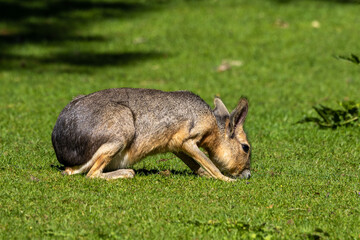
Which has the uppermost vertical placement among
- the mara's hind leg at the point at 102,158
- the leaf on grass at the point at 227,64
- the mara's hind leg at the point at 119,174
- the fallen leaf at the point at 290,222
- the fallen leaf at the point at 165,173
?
the fallen leaf at the point at 290,222

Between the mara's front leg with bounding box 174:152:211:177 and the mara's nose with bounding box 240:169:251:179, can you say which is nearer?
the mara's nose with bounding box 240:169:251:179

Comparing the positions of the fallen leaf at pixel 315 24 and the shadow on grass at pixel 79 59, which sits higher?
the fallen leaf at pixel 315 24

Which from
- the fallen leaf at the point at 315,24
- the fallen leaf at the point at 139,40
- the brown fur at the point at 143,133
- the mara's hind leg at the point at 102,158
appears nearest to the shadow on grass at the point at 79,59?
the fallen leaf at the point at 139,40

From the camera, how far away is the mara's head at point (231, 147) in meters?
7.40

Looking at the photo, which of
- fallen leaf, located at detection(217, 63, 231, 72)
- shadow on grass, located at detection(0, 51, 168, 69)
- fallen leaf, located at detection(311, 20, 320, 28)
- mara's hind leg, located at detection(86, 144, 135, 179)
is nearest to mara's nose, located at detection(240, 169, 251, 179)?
mara's hind leg, located at detection(86, 144, 135, 179)

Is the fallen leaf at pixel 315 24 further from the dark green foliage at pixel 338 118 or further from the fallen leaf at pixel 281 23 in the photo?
the dark green foliage at pixel 338 118

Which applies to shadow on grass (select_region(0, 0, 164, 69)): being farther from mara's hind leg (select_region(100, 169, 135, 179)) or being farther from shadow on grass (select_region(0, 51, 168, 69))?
mara's hind leg (select_region(100, 169, 135, 179))

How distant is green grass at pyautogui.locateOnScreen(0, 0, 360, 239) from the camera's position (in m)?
5.57

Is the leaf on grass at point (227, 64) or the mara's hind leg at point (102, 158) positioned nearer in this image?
the mara's hind leg at point (102, 158)

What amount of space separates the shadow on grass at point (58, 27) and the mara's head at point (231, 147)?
383 inches

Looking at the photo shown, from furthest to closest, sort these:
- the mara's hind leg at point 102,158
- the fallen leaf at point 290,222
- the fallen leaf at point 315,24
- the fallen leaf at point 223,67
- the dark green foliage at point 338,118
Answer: the fallen leaf at point 315,24 → the fallen leaf at point 223,67 → the dark green foliage at point 338,118 → the mara's hind leg at point 102,158 → the fallen leaf at point 290,222

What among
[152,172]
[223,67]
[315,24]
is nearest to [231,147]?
[152,172]

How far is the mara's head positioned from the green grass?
25cm

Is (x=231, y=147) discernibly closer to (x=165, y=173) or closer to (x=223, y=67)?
(x=165, y=173)
